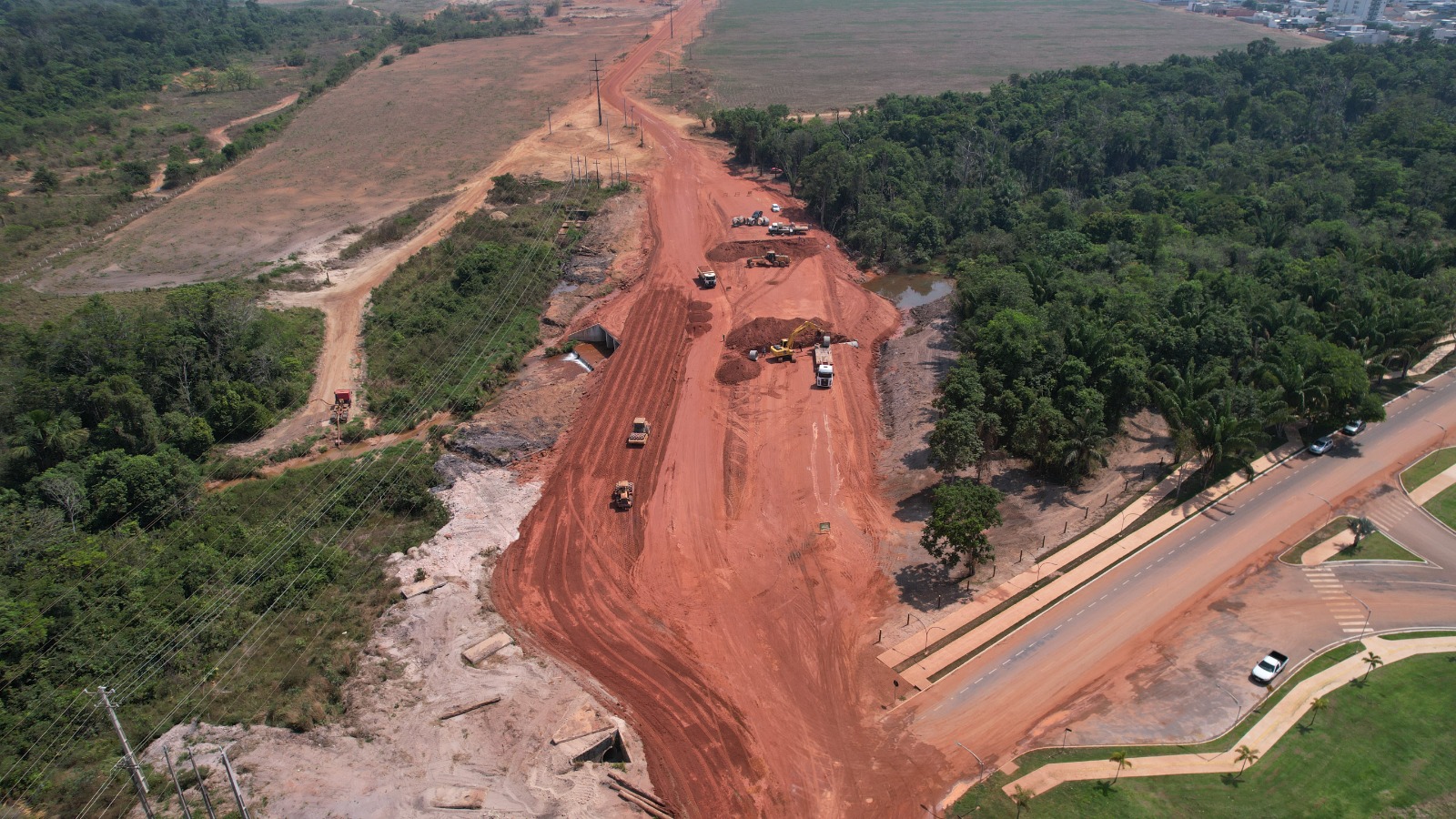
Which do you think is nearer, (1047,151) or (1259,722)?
(1259,722)

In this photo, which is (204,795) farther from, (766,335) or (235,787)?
(766,335)

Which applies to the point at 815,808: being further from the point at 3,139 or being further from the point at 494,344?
the point at 3,139

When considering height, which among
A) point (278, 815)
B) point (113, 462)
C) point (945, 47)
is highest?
point (945, 47)

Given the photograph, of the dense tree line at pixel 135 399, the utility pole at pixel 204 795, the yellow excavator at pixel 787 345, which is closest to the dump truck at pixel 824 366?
the yellow excavator at pixel 787 345

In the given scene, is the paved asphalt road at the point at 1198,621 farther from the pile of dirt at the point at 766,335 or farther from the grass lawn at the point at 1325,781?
the pile of dirt at the point at 766,335

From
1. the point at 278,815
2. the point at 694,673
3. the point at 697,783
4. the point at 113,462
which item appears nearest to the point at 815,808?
the point at 697,783

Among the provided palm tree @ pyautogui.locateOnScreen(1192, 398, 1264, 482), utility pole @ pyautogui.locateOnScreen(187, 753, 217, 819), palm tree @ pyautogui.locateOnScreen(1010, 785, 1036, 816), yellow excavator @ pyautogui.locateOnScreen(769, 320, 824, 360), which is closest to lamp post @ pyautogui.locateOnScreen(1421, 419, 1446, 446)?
palm tree @ pyautogui.locateOnScreen(1192, 398, 1264, 482)

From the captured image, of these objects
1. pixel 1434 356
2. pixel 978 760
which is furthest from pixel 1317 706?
pixel 1434 356
